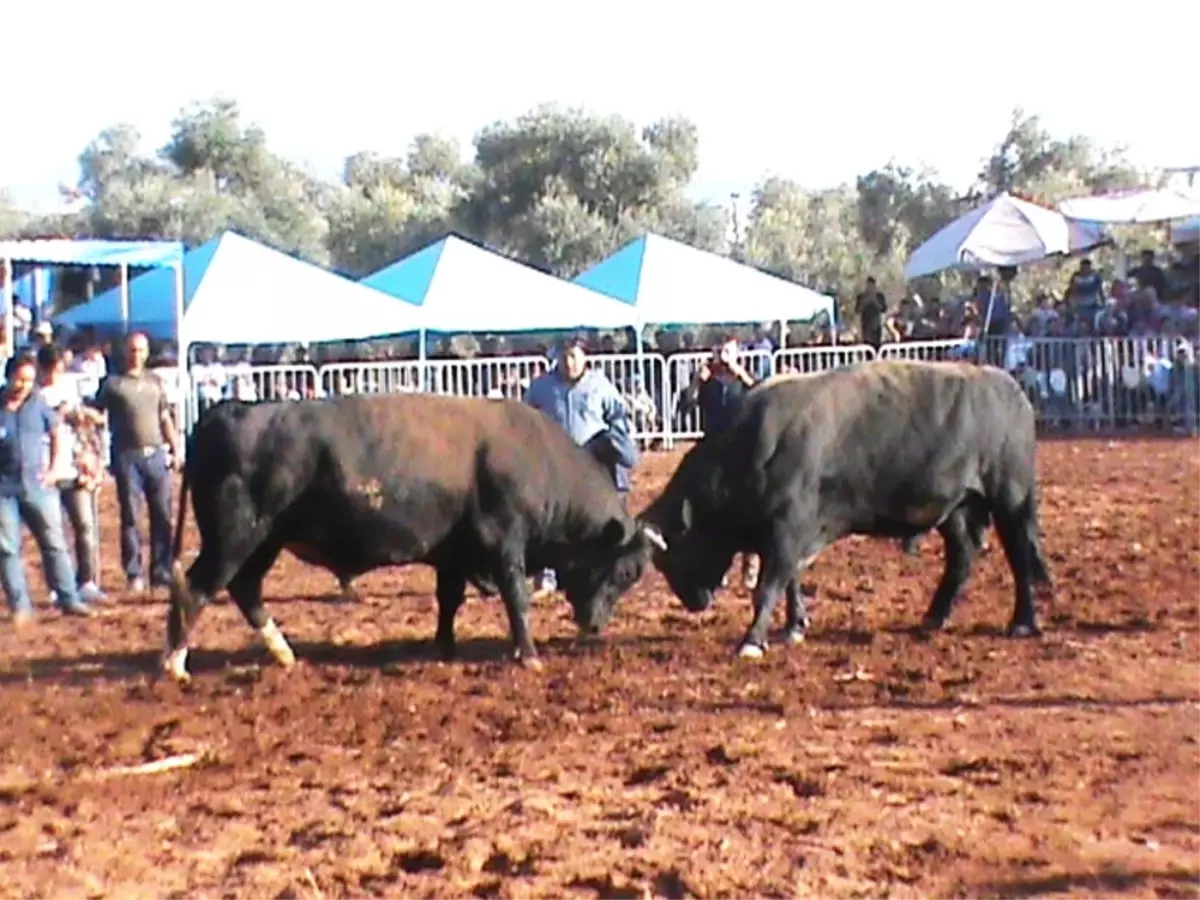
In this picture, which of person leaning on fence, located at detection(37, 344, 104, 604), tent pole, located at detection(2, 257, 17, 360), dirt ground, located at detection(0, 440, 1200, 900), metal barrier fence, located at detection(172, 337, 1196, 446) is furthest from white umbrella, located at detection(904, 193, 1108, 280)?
person leaning on fence, located at detection(37, 344, 104, 604)

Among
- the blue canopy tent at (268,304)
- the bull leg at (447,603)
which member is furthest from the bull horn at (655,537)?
the blue canopy tent at (268,304)

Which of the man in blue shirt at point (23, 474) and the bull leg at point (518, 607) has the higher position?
the man in blue shirt at point (23, 474)

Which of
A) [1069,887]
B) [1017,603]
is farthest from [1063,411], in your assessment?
[1069,887]

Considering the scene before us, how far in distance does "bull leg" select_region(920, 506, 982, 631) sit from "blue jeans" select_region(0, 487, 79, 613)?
547 centimetres

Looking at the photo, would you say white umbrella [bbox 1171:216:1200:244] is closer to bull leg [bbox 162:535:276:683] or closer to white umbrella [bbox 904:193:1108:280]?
white umbrella [bbox 904:193:1108:280]

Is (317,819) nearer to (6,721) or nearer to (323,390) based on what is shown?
(6,721)

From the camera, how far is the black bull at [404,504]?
36.9ft

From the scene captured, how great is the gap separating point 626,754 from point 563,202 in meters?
47.0

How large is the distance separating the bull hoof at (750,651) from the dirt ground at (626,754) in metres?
0.06

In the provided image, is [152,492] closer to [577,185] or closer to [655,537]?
[655,537]

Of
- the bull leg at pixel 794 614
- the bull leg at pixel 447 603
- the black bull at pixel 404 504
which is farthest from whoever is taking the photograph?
the bull leg at pixel 794 614

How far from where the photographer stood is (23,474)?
528 inches

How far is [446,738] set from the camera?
31.0 feet

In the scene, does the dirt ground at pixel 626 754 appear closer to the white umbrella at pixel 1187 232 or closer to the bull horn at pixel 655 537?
the bull horn at pixel 655 537
